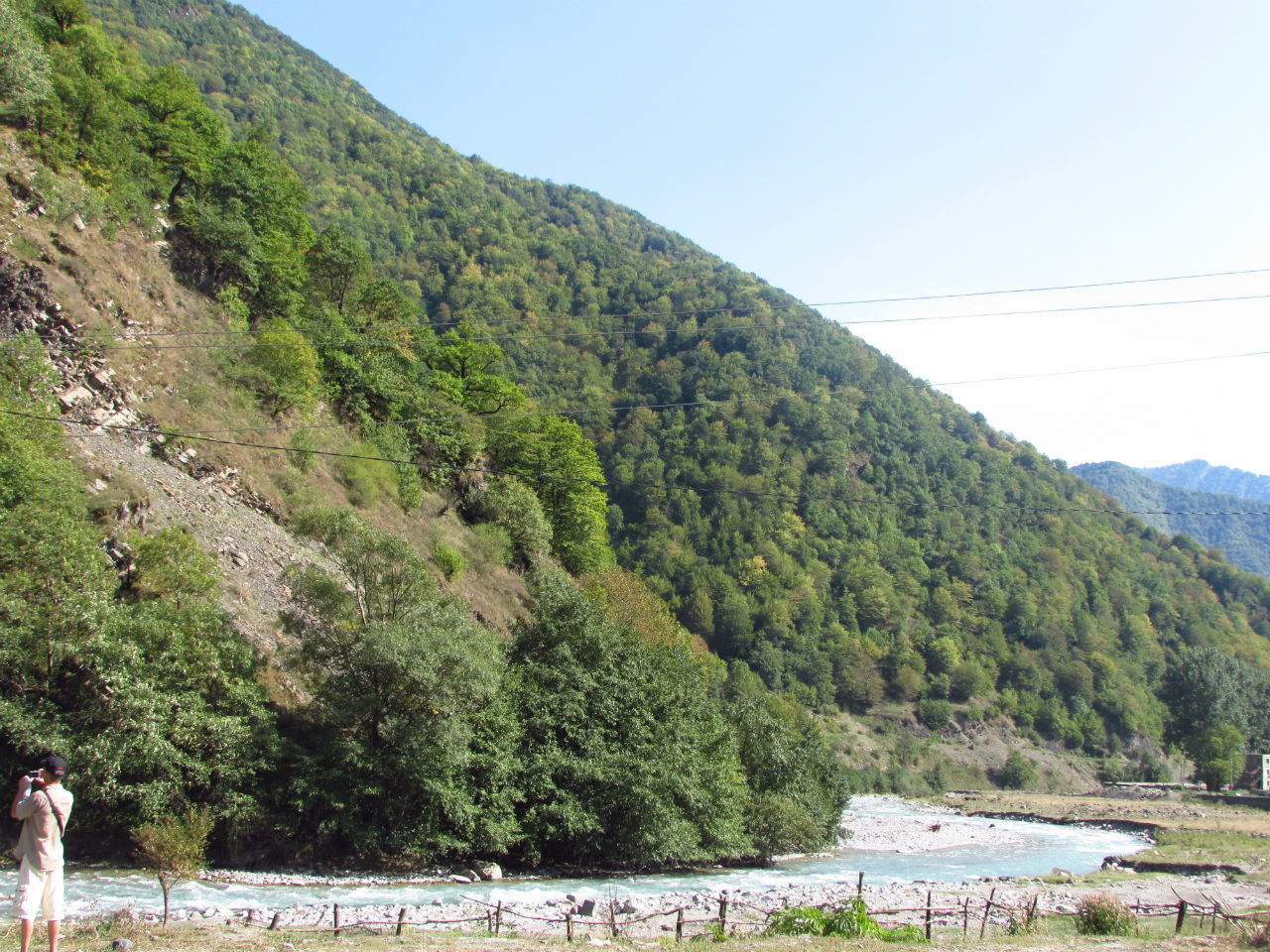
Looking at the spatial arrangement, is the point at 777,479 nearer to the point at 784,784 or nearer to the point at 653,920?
the point at 784,784

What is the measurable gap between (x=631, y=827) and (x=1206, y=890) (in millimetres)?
27091

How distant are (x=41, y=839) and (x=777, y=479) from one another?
156320 millimetres

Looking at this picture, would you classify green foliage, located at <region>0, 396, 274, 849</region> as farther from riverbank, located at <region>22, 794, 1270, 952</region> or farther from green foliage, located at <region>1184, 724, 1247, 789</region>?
green foliage, located at <region>1184, 724, 1247, 789</region>

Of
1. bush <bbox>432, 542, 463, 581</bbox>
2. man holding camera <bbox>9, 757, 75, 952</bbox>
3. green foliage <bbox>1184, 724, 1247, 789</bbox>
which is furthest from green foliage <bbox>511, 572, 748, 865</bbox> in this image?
green foliage <bbox>1184, 724, 1247, 789</bbox>

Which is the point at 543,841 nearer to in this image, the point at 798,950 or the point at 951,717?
the point at 798,950

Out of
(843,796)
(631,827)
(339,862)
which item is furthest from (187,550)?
(843,796)

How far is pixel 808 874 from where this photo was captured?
39031mm

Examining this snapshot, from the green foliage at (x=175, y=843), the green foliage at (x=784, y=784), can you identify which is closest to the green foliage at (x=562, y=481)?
the green foliage at (x=784, y=784)

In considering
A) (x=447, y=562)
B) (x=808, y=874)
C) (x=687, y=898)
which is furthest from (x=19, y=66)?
(x=808, y=874)

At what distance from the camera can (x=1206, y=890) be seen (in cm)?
3794

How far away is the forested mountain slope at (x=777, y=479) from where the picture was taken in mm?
146375

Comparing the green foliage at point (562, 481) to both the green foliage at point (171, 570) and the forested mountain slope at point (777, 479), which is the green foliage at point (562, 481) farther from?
the forested mountain slope at point (777, 479)

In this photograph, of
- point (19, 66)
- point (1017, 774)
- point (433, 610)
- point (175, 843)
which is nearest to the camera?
point (175, 843)

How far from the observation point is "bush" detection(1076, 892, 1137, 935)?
65.5 feet
